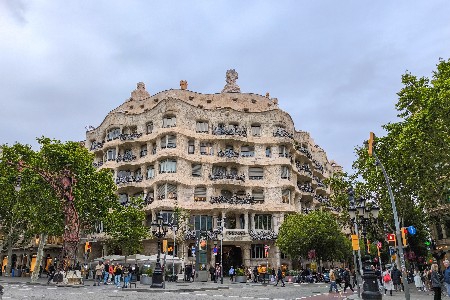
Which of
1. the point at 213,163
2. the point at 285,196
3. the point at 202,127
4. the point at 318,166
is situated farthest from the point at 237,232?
the point at 318,166

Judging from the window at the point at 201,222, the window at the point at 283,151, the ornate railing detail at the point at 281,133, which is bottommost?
the window at the point at 201,222

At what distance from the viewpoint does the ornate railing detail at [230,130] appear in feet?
168

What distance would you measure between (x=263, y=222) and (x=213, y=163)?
9.35m

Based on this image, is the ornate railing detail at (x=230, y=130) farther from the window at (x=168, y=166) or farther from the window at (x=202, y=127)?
the window at (x=168, y=166)

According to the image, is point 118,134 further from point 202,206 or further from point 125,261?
point 125,261

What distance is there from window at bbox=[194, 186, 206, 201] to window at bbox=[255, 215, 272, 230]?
6858 mm

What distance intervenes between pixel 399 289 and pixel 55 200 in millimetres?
28276

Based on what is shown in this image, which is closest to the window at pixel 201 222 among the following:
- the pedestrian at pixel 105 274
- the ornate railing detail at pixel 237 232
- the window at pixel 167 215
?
the ornate railing detail at pixel 237 232

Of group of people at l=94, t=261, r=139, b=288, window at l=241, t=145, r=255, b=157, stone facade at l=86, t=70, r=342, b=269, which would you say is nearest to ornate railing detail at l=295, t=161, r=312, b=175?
stone facade at l=86, t=70, r=342, b=269

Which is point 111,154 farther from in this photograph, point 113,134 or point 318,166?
point 318,166

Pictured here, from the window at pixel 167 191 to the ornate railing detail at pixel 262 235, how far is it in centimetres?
996

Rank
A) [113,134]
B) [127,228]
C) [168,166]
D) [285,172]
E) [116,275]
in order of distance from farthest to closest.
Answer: [113,134], [285,172], [168,166], [127,228], [116,275]

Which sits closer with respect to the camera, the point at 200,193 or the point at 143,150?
the point at 200,193

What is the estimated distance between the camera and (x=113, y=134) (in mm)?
53781
